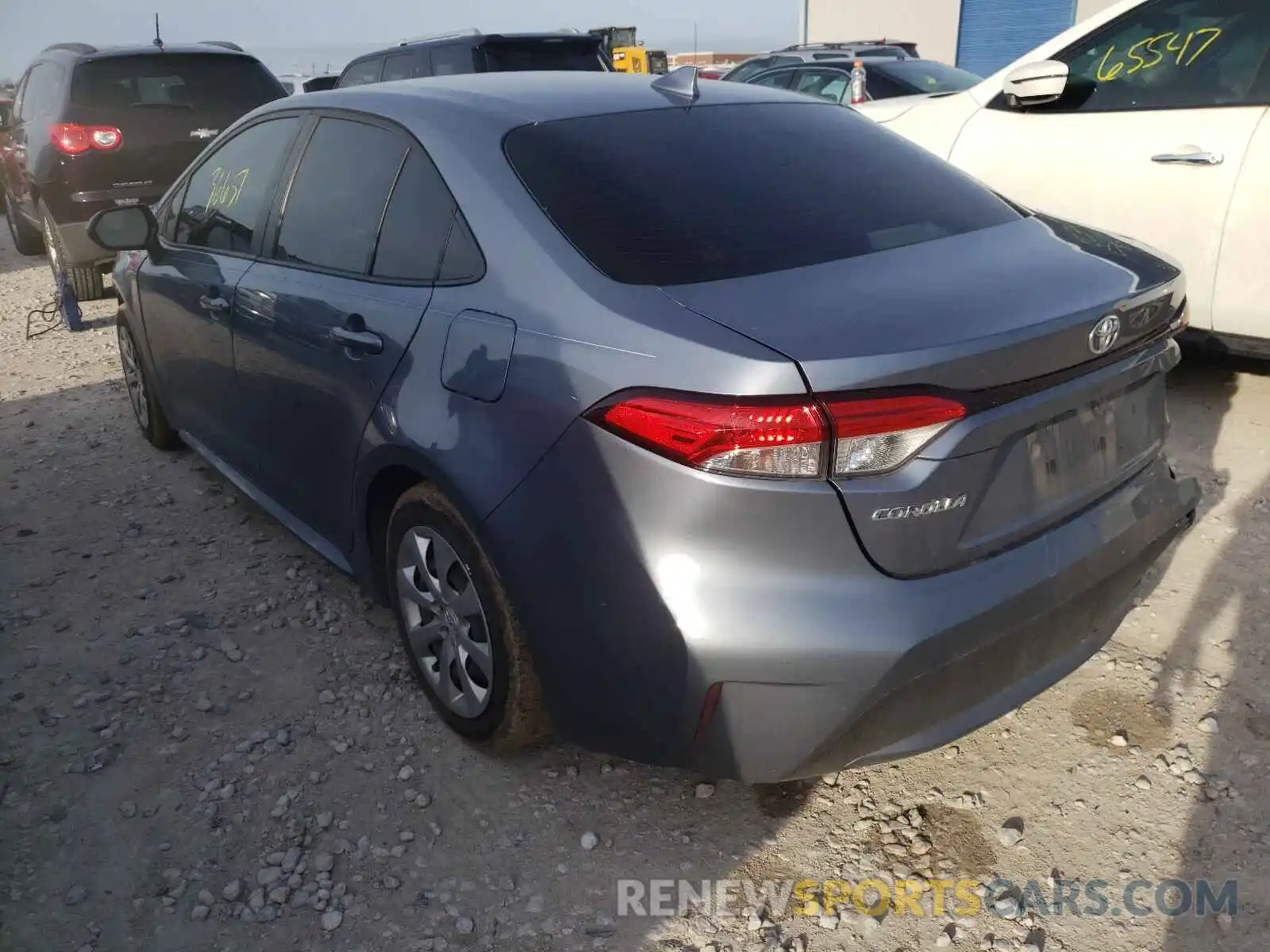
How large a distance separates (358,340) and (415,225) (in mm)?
322

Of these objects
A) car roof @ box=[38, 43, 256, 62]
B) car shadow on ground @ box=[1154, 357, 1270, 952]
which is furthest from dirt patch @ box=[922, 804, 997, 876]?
car roof @ box=[38, 43, 256, 62]

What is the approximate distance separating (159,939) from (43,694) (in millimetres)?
1175

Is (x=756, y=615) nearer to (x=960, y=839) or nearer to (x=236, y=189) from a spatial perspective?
(x=960, y=839)

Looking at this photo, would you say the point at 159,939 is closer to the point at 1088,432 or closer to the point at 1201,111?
the point at 1088,432

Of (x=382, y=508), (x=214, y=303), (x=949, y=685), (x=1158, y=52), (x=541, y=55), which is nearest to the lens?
(x=949, y=685)

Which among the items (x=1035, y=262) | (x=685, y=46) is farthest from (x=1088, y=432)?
(x=685, y=46)

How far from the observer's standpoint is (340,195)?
2869mm

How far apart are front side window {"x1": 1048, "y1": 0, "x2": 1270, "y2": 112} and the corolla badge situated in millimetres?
3261

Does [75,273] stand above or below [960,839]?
above

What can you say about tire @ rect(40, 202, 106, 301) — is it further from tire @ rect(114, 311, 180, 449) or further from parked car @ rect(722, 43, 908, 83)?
parked car @ rect(722, 43, 908, 83)

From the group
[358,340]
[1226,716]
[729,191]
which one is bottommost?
[1226,716]

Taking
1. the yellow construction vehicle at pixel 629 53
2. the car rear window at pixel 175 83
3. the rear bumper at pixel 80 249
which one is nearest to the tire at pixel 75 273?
the rear bumper at pixel 80 249

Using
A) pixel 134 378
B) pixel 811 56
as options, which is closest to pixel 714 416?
pixel 134 378

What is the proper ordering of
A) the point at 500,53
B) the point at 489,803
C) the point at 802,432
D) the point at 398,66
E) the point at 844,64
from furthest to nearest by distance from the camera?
the point at 844,64
the point at 398,66
the point at 500,53
the point at 489,803
the point at 802,432
